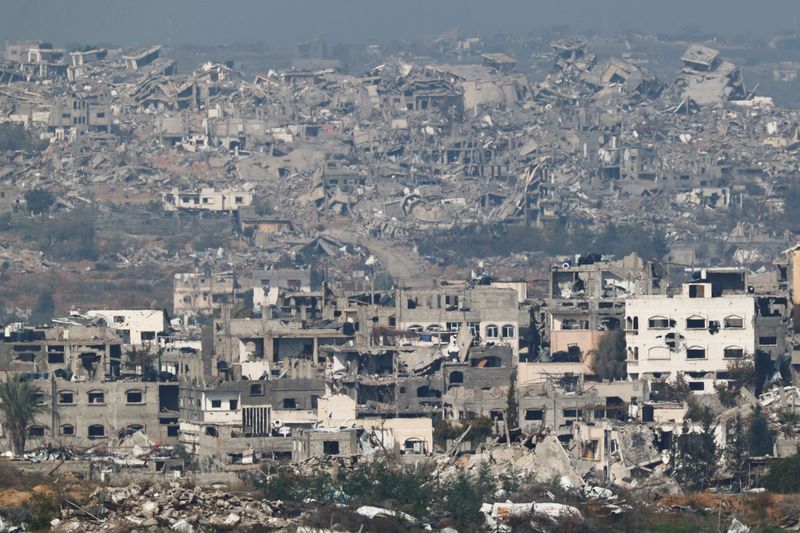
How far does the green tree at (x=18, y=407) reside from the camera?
4750cm

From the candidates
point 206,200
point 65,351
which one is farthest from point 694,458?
point 206,200

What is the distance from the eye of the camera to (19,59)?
134 metres

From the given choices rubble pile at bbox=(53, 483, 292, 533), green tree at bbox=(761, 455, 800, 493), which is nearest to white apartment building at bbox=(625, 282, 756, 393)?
green tree at bbox=(761, 455, 800, 493)

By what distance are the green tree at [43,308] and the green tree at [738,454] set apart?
111ft

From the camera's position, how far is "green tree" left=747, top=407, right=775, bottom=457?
135 ft

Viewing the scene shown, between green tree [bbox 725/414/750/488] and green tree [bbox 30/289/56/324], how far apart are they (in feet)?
111

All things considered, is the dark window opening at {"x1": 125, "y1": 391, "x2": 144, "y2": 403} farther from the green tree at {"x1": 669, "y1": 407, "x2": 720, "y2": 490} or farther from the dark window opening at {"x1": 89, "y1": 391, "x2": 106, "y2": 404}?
the green tree at {"x1": 669, "y1": 407, "x2": 720, "y2": 490}

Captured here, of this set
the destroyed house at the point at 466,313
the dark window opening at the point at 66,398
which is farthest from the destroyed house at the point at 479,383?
the dark window opening at the point at 66,398

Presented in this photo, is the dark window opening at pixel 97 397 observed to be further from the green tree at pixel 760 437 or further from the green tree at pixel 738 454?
the green tree at pixel 760 437

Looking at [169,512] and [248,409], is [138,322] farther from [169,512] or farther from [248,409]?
[169,512]

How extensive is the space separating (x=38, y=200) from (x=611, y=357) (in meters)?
49.6

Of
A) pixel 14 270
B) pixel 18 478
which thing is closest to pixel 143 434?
pixel 18 478

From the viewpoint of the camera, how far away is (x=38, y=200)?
3883 inches

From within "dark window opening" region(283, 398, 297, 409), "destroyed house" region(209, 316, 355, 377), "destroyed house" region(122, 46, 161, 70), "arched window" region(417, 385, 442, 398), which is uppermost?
"destroyed house" region(122, 46, 161, 70)
